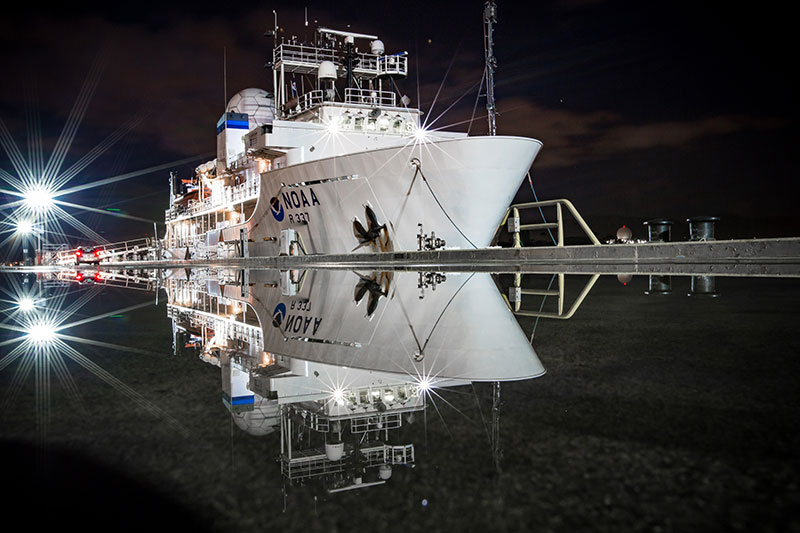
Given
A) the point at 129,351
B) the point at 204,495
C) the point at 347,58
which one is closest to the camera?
the point at 204,495

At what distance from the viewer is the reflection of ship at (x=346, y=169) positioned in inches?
593

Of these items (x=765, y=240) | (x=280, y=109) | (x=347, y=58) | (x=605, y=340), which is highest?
(x=347, y=58)

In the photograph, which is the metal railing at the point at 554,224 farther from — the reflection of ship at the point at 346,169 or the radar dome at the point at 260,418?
the radar dome at the point at 260,418

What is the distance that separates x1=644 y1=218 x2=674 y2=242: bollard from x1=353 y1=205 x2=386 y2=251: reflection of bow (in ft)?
23.5

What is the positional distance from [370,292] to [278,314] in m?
1.91

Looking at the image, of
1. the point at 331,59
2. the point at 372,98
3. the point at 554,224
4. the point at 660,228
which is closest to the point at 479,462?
the point at 554,224

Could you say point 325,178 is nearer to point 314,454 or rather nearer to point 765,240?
point 765,240

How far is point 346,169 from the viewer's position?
55.5 ft

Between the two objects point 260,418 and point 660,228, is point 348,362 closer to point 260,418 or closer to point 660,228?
point 260,418

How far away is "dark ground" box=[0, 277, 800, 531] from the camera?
4.13ft

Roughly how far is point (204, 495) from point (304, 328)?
146 inches

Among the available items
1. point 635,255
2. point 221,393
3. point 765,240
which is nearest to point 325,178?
point 635,255

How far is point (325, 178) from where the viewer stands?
700 inches

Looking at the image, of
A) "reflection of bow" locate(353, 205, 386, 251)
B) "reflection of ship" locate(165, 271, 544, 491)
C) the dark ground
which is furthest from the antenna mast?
the dark ground
